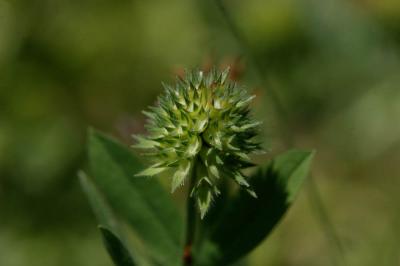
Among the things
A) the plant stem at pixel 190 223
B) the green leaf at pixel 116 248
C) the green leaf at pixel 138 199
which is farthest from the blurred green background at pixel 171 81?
the green leaf at pixel 116 248

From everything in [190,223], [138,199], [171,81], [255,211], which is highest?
[171,81]

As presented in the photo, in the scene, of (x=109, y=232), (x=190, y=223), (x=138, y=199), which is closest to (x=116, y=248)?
(x=109, y=232)

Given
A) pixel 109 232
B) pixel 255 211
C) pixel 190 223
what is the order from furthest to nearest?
pixel 255 211 → pixel 190 223 → pixel 109 232

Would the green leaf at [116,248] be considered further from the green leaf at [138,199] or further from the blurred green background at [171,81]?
the blurred green background at [171,81]

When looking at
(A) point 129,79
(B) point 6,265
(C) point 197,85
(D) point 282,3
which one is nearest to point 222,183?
(C) point 197,85

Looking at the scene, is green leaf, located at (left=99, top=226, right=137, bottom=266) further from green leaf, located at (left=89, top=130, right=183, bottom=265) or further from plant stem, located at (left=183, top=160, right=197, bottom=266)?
green leaf, located at (left=89, top=130, right=183, bottom=265)

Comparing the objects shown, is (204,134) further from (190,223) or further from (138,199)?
(138,199)

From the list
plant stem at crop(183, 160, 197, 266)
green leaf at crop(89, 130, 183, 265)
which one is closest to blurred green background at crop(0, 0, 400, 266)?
green leaf at crop(89, 130, 183, 265)
